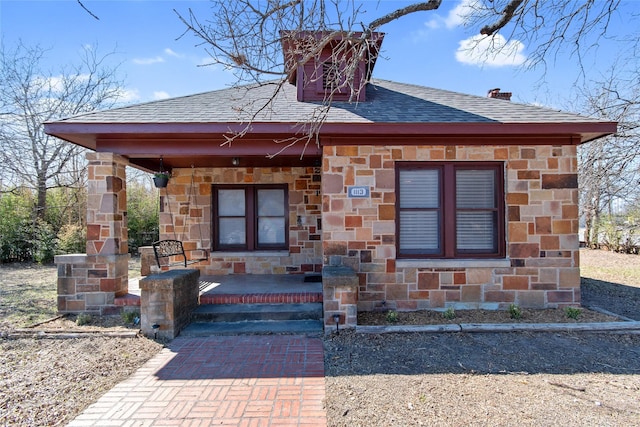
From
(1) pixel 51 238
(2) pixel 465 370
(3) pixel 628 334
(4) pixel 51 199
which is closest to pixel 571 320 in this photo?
(3) pixel 628 334

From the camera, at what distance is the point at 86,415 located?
310cm

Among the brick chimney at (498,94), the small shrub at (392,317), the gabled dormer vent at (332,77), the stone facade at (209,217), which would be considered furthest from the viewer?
the brick chimney at (498,94)

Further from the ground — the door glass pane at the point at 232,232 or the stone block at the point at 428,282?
the door glass pane at the point at 232,232

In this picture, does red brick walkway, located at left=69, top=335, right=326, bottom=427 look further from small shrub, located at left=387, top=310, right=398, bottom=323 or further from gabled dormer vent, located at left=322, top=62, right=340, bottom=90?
gabled dormer vent, located at left=322, top=62, right=340, bottom=90

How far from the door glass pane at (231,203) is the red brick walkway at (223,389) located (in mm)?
3864

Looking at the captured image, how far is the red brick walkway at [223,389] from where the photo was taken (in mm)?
3037

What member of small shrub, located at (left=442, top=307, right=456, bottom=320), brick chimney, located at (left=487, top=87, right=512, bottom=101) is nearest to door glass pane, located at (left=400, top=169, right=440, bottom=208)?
small shrub, located at (left=442, top=307, right=456, bottom=320)

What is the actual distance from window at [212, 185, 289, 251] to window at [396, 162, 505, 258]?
10.1 ft

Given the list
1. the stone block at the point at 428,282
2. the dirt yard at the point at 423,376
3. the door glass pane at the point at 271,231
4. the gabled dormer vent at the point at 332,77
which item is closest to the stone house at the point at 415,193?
the stone block at the point at 428,282

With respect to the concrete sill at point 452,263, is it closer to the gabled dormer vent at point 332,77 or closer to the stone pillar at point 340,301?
the stone pillar at point 340,301

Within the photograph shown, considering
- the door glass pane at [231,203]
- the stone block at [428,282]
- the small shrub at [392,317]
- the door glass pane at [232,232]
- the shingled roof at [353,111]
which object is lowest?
the small shrub at [392,317]

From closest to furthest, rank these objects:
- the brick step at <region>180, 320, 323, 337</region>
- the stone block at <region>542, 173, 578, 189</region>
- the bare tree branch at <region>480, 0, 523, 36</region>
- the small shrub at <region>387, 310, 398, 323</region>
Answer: the bare tree branch at <region>480, 0, 523, 36</region> < the brick step at <region>180, 320, 323, 337</region> < the small shrub at <region>387, 310, 398, 323</region> < the stone block at <region>542, 173, 578, 189</region>

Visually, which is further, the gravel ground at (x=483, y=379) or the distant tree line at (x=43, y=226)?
the distant tree line at (x=43, y=226)

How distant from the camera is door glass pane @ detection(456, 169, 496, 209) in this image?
19.7ft
